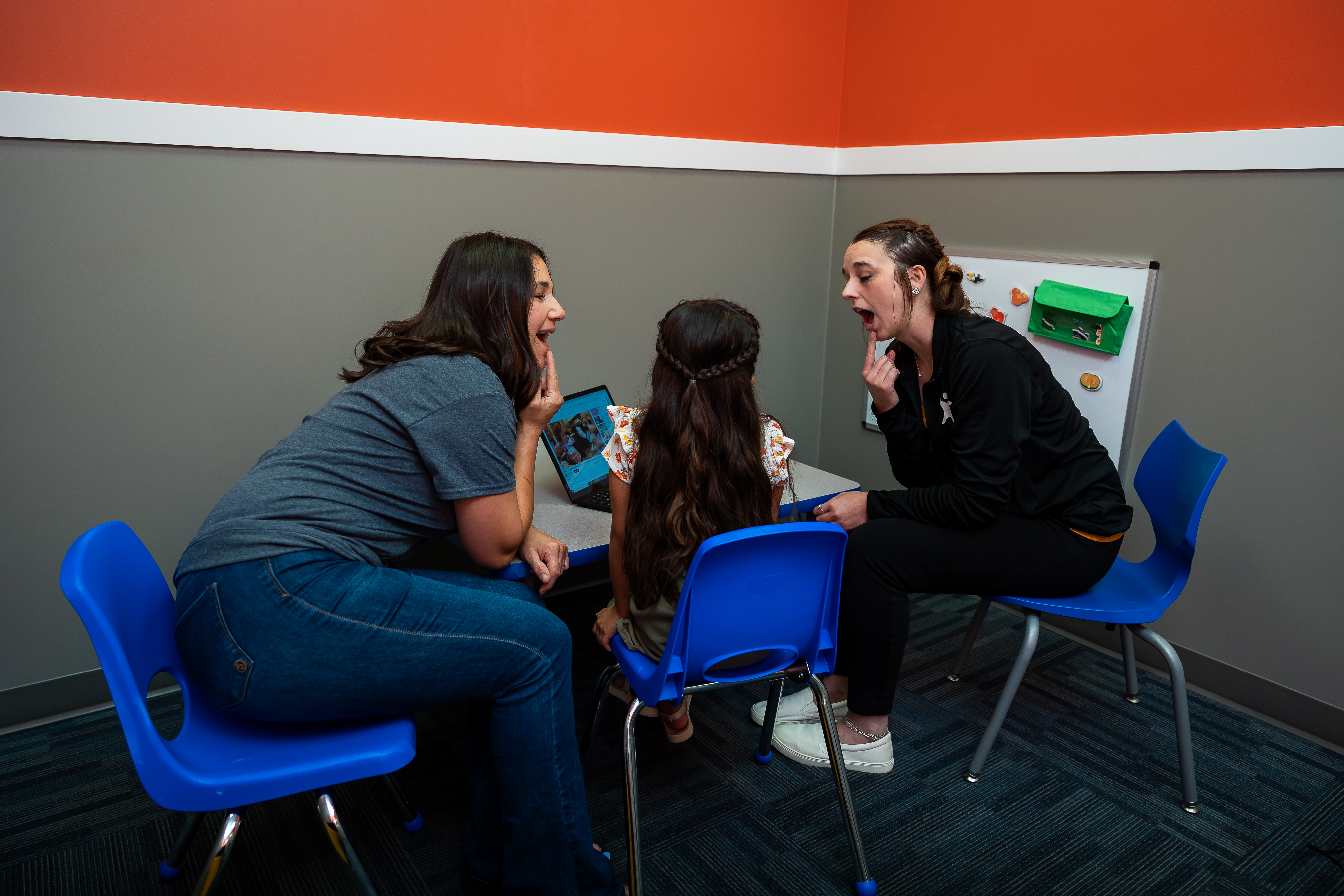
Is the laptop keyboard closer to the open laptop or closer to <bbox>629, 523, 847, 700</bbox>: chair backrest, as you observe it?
the open laptop

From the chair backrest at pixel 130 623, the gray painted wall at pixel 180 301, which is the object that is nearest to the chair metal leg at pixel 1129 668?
the gray painted wall at pixel 180 301

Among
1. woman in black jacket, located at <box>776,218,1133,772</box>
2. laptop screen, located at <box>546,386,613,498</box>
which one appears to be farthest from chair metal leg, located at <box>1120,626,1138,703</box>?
laptop screen, located at <box>546,386,613,498</box>

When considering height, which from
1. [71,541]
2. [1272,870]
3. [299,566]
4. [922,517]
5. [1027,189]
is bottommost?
[1272,870]

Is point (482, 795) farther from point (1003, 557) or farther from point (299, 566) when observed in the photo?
point (1003, 557)

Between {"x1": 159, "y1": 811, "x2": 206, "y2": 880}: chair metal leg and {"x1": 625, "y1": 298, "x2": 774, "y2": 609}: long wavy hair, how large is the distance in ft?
3.07

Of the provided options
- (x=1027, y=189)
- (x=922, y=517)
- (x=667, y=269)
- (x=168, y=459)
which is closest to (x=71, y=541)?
(x=168, y=459)

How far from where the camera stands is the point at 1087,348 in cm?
251

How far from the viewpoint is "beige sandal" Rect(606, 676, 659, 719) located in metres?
2.18

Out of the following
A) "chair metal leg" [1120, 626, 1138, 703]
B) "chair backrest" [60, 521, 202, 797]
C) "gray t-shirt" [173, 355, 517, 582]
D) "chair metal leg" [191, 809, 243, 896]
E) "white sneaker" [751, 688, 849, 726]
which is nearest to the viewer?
"chair backrest" [60, 521, 202, 797]

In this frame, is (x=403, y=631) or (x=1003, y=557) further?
(x=1003, y=557)

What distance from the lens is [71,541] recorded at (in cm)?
218

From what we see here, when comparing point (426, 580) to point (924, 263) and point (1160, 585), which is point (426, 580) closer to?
point (924, 263)

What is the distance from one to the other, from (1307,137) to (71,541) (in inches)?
127

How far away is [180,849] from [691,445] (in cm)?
126
